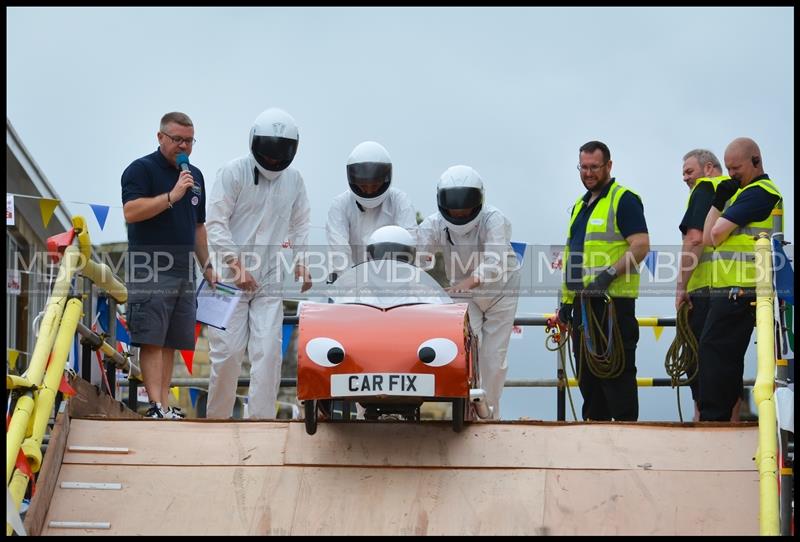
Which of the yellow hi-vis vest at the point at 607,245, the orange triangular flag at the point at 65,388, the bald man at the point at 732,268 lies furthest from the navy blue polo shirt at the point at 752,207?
the orange triangular flag at the point at 65,388

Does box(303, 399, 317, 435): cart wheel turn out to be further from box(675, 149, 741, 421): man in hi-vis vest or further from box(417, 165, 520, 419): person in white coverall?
box(675, 149, 741, 421): man in hi-vis vest

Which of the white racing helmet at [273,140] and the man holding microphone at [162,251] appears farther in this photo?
the white racing helmet at [273,140]

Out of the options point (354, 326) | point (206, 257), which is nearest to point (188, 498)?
point (354, 326)

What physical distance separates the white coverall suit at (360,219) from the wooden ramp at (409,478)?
330 cm

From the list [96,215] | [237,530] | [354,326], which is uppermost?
[96,215]

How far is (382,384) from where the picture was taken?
7164 mm

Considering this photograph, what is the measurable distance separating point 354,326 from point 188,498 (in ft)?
4.39

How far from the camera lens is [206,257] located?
991 centimetres

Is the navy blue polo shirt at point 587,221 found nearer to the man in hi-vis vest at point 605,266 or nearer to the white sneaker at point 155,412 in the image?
the man in hi-vis vest at point 605,266

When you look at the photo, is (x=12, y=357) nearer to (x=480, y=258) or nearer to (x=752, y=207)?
(x=480, y=258)

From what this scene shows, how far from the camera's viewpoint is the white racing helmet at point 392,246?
904cm

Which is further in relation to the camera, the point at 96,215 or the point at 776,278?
the point at 96,215

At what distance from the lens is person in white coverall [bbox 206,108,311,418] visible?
1010cm

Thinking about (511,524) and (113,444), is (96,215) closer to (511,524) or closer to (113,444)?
(113,444)
